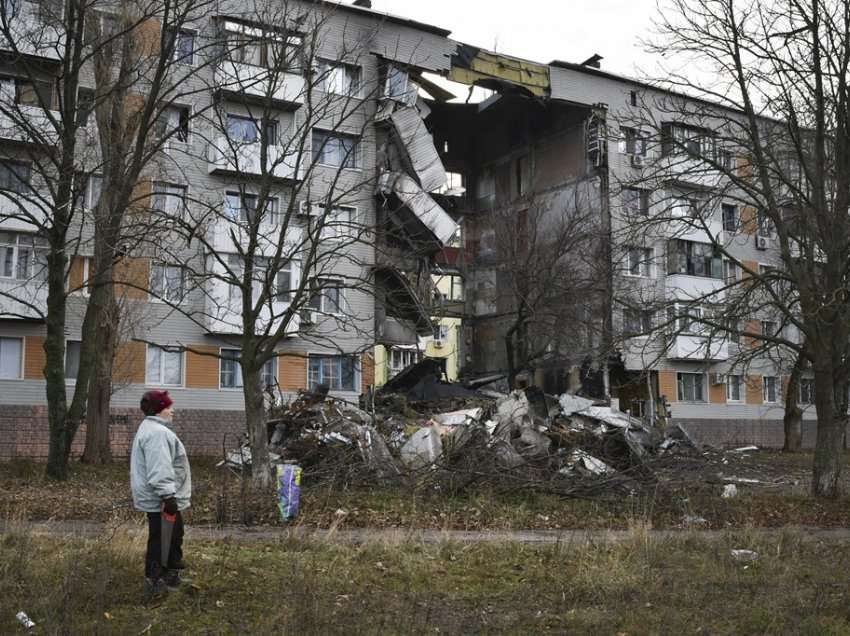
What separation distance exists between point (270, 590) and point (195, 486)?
938 cm

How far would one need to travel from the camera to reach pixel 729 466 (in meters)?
23.0

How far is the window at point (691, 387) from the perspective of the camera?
146 ft

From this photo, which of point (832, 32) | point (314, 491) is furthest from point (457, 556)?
point (832, 32)

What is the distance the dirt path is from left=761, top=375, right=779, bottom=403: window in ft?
117

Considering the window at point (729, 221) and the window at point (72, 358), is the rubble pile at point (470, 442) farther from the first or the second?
the window at point (72, 358)

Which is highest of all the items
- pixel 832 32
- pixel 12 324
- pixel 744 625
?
pixel 832 32

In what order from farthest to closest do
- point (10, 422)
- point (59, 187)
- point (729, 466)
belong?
1. point (10, 422)
2. point (729, 466)
3. point (59, 187)

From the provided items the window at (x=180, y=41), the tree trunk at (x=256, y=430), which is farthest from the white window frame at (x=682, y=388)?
the tree trunk at (x=256, y=430)

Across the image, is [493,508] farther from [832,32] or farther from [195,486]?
[832,32]

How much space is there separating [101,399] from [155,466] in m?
20.2

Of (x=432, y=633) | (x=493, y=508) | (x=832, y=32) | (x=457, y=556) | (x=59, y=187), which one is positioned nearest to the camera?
(x=432, y=633)

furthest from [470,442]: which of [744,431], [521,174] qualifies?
[744,431]

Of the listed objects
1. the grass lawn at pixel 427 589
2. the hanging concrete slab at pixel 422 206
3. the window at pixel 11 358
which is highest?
the hanging concrete slab at pixel 422 206

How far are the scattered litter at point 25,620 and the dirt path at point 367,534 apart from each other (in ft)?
9.28
